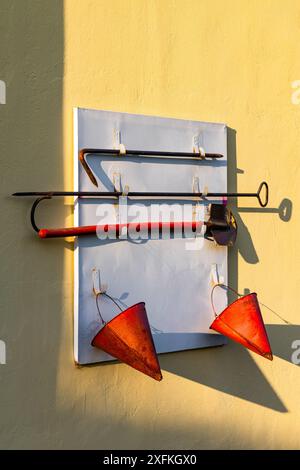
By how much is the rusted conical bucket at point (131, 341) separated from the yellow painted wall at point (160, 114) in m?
0.14

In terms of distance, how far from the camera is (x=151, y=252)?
5.24 feet

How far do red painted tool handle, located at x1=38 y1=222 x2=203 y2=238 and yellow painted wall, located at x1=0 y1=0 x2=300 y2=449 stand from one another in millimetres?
56

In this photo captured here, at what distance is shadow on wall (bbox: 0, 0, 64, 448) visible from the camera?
4.68 ft

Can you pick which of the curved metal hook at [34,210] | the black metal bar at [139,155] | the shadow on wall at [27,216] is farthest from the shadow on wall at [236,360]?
the curved metal hook at [34,210]

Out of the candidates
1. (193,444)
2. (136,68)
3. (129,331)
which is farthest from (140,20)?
(193,444)

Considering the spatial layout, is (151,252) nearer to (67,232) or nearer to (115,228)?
(115,228)

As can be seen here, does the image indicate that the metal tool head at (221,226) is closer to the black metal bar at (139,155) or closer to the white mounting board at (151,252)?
the white mounting board at (151,252)

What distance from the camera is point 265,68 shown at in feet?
5.99

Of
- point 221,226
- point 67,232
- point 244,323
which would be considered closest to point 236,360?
point 244,323

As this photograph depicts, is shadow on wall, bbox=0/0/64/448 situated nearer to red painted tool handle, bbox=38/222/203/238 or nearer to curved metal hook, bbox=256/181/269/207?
red painted tool handle, bbox=38/222/203/238

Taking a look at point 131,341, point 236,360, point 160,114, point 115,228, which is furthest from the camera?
point 236,360

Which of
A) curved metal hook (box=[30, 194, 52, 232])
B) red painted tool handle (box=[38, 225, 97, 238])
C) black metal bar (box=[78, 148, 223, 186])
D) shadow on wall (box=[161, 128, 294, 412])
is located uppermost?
black metal bar (box=[78, 148, 223, 186])

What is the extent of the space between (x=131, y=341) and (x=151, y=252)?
298mm

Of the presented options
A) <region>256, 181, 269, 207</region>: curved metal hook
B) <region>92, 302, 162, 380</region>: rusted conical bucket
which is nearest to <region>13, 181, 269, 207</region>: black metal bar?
<region>256, 181, 269, 207</region>: curved metal hook
